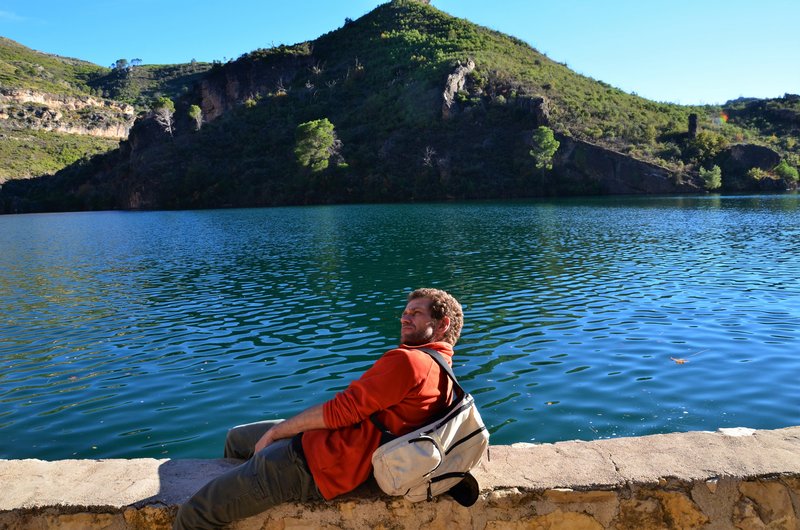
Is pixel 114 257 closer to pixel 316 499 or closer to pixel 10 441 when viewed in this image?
pixel 10 441

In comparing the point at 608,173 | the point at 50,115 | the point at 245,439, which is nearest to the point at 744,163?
the point at 608,173

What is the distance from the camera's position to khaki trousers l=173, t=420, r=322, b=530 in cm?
319

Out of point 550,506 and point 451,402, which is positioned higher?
point 451,402

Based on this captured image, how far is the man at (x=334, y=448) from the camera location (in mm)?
3207

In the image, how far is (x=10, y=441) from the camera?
7.36 meters

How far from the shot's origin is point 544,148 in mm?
80562

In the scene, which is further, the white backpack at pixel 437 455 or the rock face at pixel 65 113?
the rock face at pixel 65 113

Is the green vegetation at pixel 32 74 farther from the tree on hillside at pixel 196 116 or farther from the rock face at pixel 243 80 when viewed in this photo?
the tree on hillside at pixel 196 116

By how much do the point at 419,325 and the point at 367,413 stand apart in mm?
617

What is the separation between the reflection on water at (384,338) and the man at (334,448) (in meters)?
3.79

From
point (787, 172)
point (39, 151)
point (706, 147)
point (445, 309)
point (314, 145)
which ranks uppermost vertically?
point (39, 151)

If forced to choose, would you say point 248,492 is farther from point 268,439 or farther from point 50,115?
point 50,115

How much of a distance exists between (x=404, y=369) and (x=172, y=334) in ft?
34.7

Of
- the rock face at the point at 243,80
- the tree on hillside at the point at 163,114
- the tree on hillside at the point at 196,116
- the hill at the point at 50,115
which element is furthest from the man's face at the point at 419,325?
the rock face at the point at 243,80
